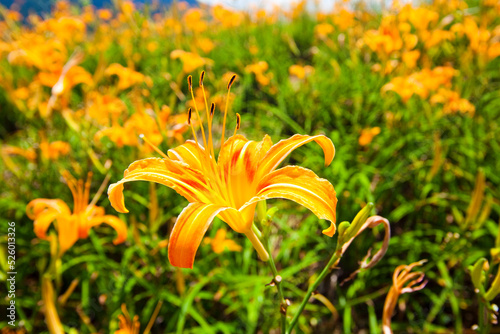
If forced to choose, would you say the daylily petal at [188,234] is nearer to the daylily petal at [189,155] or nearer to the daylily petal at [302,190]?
the daylily petal at [302,190]

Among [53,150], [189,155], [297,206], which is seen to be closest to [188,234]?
[189,155]

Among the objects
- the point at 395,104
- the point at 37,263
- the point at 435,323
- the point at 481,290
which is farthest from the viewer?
the point at 395,104

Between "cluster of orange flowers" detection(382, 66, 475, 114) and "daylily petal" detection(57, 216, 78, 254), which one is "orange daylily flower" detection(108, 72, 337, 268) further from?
"cluster of orange flowers" detection(382, 66, 475, 114)

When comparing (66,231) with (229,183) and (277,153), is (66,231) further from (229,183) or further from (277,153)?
(277,153)

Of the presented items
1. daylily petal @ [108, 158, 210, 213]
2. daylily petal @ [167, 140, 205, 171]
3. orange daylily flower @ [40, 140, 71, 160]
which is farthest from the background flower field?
daylily petal @ [108, 158, 210, 213]

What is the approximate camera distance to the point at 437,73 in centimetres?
265

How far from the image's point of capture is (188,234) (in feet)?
2.14

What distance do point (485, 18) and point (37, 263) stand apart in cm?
433

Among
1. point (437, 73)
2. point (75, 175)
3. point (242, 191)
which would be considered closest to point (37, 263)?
point (75, 175)

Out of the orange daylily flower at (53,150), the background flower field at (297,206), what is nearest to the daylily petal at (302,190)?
the background flower field at (297,206)

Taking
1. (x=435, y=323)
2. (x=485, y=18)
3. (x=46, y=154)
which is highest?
(x=485, y=18)

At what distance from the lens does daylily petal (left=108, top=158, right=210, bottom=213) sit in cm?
78

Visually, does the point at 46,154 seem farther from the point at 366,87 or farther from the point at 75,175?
the point at 366,87

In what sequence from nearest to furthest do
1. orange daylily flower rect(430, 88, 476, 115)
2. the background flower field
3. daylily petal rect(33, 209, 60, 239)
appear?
→ daylily petal rect(33, 209, 60, 239) → the background flower field → orange daylily flower rect(430, 88, 476, 115)
